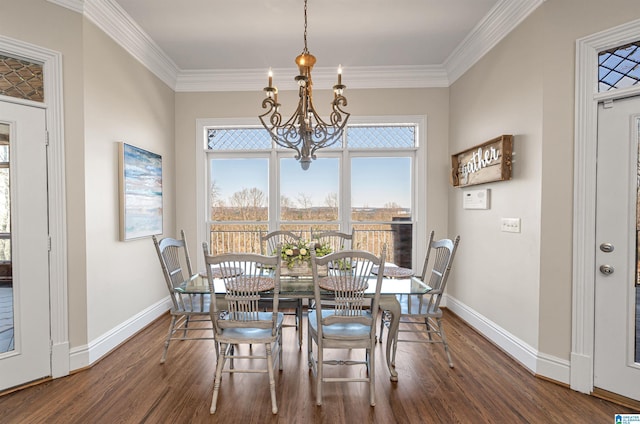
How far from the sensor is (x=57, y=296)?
2.51 m

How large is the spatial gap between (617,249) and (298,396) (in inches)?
95.5

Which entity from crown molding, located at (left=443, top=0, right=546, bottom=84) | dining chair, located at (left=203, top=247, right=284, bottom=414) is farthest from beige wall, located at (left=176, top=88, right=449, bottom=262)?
dining chair, located at (left=203, top=247, right=284, bottom=414)

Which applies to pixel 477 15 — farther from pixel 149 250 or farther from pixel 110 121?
pixel 149 250

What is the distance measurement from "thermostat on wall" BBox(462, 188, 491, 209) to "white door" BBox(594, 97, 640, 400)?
1.02m

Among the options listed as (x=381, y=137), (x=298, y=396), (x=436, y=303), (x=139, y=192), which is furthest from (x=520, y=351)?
(x=139, y=192)

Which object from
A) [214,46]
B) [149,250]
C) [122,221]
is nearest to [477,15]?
[214,46]

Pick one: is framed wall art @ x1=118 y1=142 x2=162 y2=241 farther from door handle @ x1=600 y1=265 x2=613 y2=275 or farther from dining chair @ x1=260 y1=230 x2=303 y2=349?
door handle @ x1=600 y1=265 x2=613 y2=275

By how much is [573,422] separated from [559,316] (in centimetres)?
72

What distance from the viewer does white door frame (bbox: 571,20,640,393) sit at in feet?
7.47

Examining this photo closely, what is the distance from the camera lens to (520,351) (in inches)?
107

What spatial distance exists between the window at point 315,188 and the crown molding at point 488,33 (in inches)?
35.5

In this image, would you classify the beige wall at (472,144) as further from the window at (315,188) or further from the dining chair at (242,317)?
the dining chair at (242,317)

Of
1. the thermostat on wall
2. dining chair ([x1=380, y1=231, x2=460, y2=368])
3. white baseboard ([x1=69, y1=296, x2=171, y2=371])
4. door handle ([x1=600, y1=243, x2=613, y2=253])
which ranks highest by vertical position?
the thermostat on wall

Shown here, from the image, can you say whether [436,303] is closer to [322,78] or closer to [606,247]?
[606,247]
